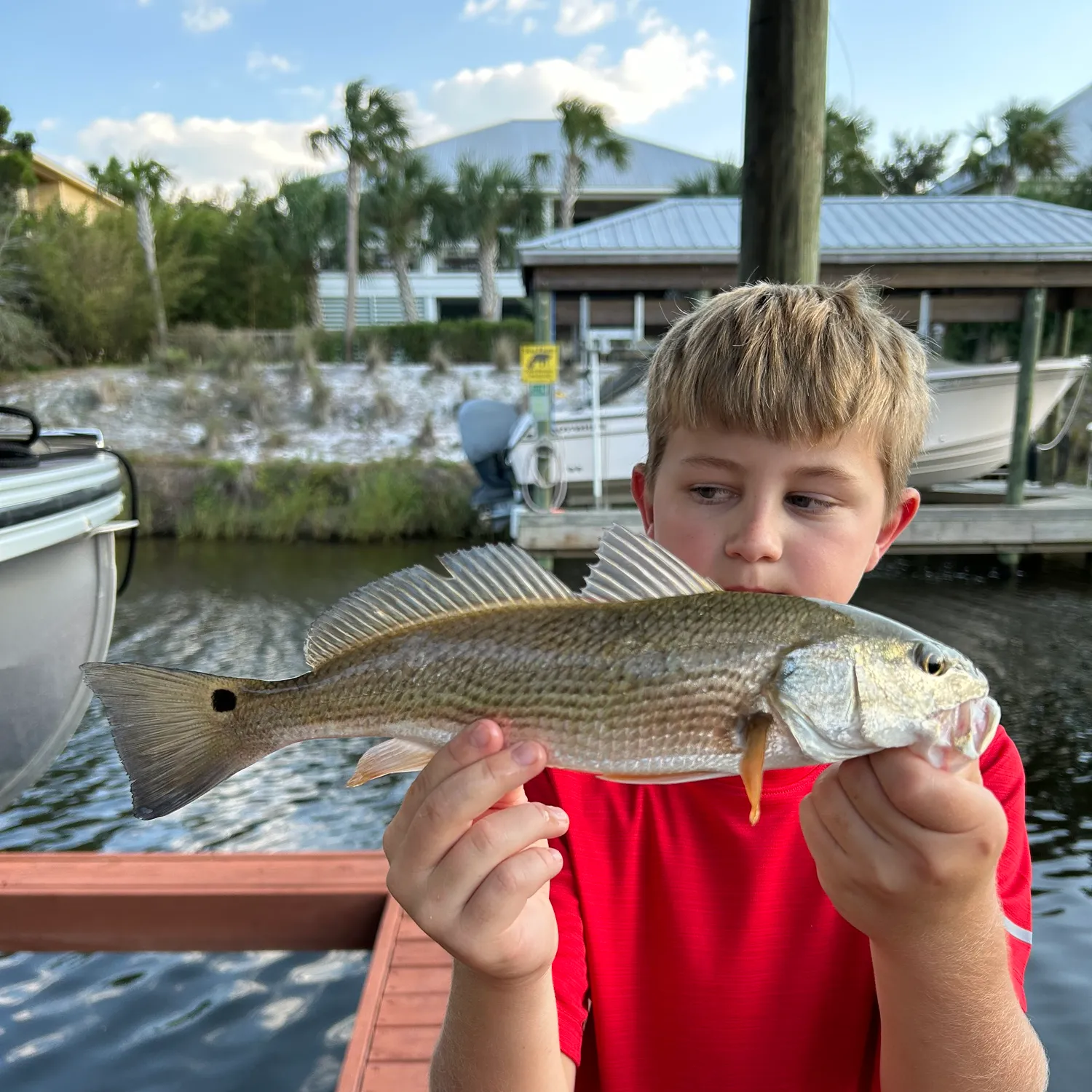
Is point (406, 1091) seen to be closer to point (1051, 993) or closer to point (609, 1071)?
point (609, 1071)

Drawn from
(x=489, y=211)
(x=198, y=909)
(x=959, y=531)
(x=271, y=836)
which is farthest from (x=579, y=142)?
(x=198, y=909)

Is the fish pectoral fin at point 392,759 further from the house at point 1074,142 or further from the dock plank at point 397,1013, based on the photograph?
the house at point 1074,142

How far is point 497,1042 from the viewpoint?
1293mm

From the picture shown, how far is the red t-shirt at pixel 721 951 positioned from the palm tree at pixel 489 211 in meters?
30.9

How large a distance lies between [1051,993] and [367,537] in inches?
472

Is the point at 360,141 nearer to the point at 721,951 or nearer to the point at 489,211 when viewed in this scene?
the point at 489,211

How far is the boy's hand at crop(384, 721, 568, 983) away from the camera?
117 centimetres

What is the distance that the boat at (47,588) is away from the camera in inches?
135

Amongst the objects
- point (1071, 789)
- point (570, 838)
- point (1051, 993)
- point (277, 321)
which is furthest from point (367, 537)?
point (277, 321)

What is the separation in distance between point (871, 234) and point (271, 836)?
9.90 meters

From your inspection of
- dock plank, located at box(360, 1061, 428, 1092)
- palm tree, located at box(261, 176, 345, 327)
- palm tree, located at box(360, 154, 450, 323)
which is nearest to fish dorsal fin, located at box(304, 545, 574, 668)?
dock plank, located at box(360, 1061, 428, 1092)

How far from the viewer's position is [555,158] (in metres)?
36.0

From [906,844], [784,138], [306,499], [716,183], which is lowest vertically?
[306,499]

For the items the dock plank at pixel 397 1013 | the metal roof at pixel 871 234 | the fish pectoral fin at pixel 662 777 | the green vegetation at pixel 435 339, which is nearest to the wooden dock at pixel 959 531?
the metal roof at pixel 871 234
